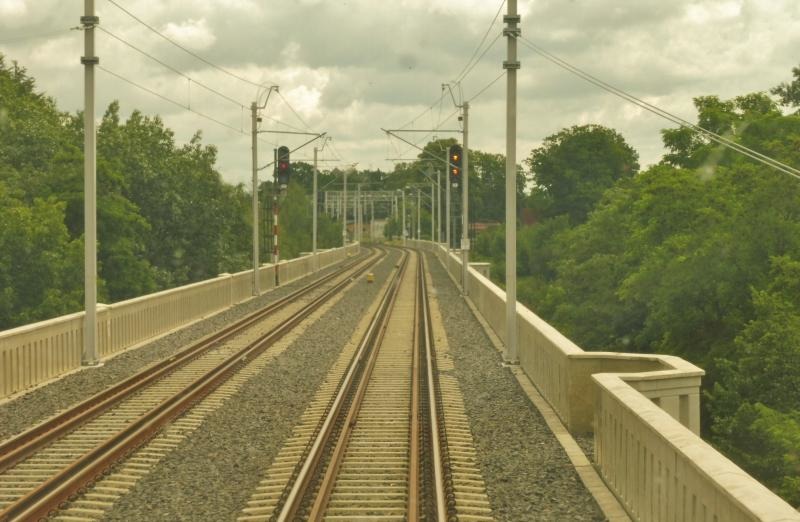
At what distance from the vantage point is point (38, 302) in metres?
40.3

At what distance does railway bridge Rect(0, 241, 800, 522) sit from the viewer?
9.68 m

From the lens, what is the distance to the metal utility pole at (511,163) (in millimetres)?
19875

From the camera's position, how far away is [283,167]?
37469 millimetres

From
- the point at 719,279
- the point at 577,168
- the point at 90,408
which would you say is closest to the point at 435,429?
the point at 90,408

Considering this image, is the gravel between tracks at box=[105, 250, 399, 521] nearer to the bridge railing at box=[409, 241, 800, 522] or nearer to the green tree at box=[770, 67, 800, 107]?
the bridge railing at box=[409, 241, 800, 522]

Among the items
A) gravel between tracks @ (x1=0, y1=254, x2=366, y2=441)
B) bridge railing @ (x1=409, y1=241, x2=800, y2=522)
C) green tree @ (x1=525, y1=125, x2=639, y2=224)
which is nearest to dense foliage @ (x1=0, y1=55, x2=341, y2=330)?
gravel between tracks @ (x1=0, y1=254, x2=366, y2=441)

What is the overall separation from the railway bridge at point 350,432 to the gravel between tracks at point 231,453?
0.04 metres

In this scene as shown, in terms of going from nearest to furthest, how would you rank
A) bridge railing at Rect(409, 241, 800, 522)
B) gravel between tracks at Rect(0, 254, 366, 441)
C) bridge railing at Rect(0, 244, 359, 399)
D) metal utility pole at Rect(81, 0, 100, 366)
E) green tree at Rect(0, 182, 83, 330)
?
bridge railing at Rect(409, 241, 800, 522)
gravel between tracks at Rect(0, 254, 366, 441)
bridge railing at Rect(0, 244, 359, 399)
metal utility pole at Rect(81, 0, 100, 366)
green tree at Rect(0, 182, 83, 330)

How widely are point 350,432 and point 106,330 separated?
32.2 feet

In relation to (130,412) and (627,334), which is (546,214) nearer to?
(627,334)

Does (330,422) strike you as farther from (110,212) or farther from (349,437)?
(110,212)

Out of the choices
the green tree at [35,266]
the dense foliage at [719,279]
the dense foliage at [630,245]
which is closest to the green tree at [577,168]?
the dense foliage at [630,245]

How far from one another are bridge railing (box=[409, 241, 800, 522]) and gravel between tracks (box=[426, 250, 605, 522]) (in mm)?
410

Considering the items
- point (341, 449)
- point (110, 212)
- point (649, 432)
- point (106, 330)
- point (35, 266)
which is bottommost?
point (341, 449)
